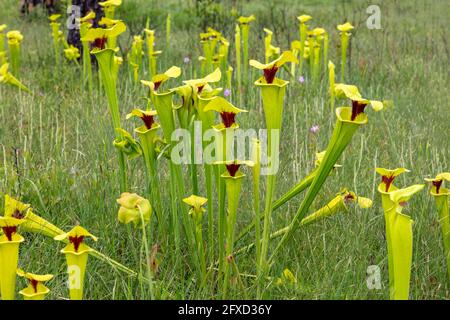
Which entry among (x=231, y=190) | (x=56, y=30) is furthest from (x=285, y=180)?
(x=56, y=30)

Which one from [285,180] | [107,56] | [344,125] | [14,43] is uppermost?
[107,56]

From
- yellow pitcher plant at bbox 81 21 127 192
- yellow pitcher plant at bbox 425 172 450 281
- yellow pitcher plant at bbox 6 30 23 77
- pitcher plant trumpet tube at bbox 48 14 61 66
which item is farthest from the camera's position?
pitcher plant trumpet tube at bbox 48 14 61 66

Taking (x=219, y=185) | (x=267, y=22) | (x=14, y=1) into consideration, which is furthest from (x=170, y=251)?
(x=14, y=1)

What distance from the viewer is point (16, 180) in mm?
2568

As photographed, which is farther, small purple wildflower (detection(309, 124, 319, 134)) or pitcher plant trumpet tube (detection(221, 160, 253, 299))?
small purple wildflower (detection(309, 124, 319, 134))

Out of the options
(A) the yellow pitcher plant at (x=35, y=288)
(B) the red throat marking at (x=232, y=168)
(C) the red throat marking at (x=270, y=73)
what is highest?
(C) the red throat marking at (x=270, y=73)

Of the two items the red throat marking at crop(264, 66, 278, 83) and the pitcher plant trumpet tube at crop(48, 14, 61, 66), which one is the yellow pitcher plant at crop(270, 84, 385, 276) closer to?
the red throat marking at crop(264, 66, 278, 83)

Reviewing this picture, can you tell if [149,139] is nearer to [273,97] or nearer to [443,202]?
[273,97]

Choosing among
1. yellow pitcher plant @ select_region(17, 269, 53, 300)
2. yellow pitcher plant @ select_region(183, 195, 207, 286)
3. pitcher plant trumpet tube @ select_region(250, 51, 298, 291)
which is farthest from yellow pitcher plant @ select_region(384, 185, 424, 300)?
yellow pitcher plant @ select_region(17, 269, 53, 300)

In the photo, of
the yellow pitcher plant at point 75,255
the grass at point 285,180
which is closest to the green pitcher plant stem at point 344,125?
the grass at point 285,180

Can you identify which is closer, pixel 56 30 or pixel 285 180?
pixel 285 180

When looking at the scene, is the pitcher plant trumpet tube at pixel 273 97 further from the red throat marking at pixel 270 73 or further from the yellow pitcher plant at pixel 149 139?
the yellow pitcher plant at pixel 149 139

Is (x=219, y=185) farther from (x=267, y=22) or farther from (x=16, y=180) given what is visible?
(x=267, y=22)

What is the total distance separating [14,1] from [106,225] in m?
8.17
